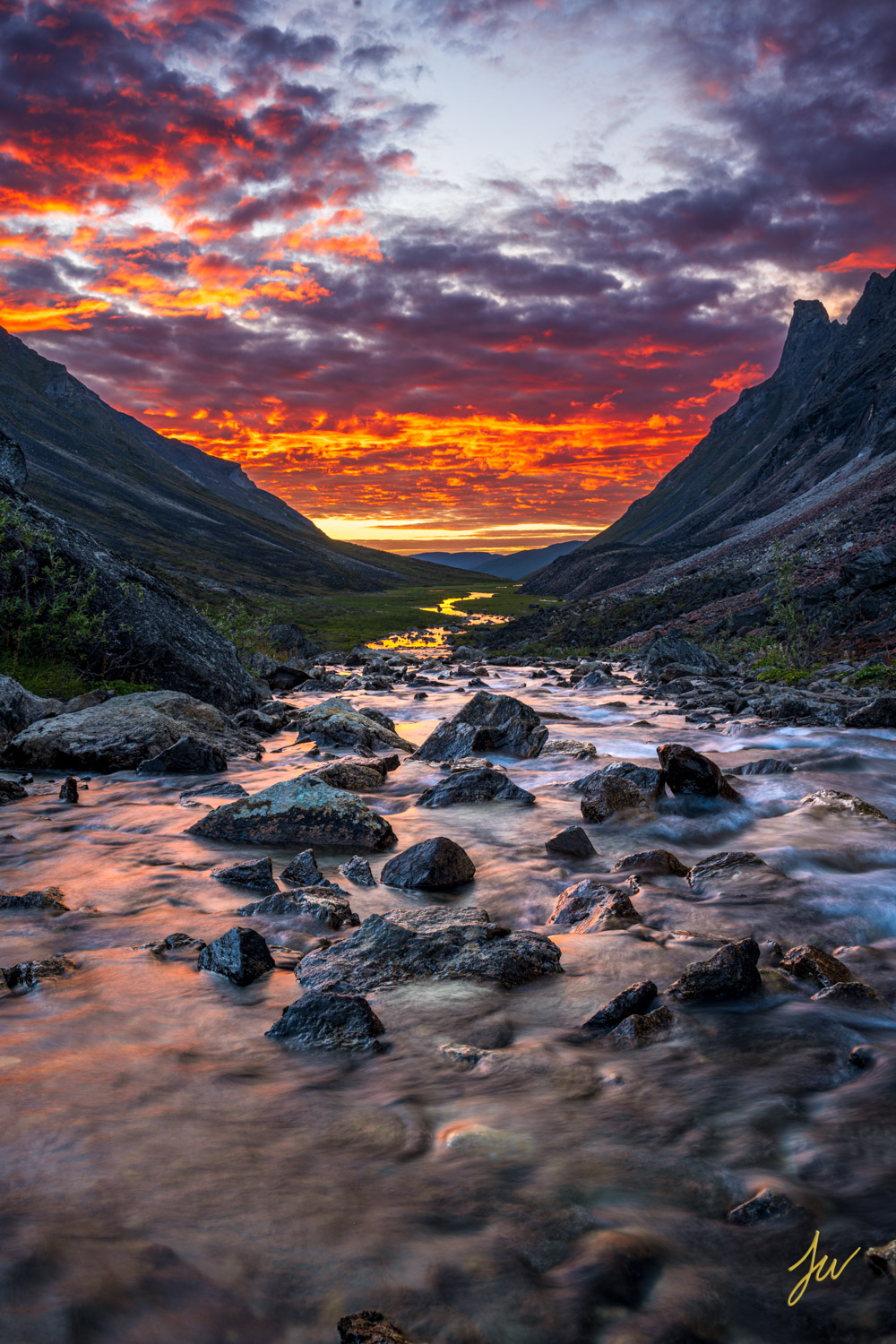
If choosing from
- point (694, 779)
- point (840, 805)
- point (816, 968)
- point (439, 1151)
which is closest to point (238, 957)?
point (439, 1151)

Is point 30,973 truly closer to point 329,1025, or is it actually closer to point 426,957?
point 329,1025

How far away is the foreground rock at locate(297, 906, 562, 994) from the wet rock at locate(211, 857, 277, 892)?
74.7 inches

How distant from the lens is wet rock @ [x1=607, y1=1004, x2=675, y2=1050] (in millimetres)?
4707

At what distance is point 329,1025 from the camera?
4824 mm

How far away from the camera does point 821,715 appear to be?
17359mm

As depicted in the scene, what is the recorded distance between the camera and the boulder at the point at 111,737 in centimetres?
1299

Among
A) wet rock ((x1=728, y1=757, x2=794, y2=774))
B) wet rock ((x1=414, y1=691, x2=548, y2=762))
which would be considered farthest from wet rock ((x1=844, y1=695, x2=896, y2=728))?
wet rock ((x1=414, y1=691, x2=548, y2=762))

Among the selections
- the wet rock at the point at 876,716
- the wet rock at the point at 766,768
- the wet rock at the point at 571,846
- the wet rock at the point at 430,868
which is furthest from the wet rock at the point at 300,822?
the wet rock at the point at 876,716

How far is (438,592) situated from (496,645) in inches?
5136

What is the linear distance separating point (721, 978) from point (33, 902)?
21.1ft

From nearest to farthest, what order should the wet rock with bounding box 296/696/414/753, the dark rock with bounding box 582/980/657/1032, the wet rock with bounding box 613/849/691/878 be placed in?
the dark rock with bounding box 582/980/657/1032 → the wet rock with bounding box 613/849/691/878 → the wet rock with bounding box 296/696/414/753

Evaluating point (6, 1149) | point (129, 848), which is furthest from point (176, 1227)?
point (129, 848)

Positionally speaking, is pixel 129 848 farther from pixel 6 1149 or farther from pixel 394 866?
pixel 6 1149
